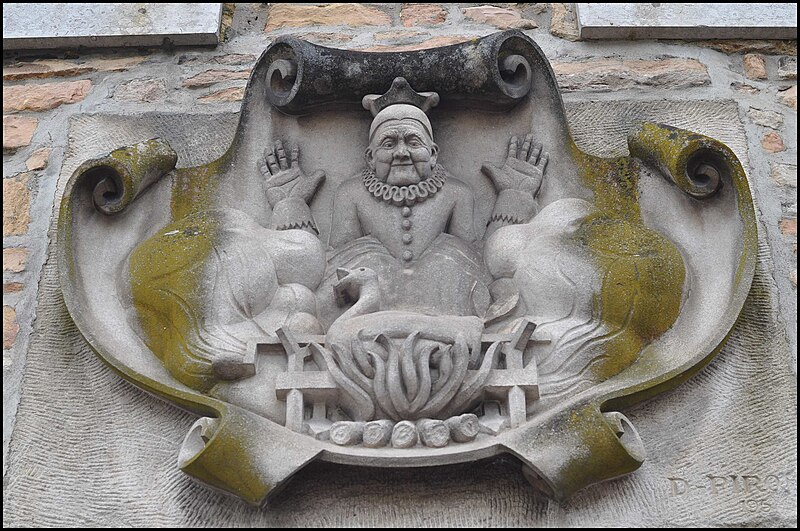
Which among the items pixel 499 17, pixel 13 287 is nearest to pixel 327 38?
pixel 499 17

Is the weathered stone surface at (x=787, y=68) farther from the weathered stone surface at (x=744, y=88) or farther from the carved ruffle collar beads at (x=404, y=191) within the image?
the carved ruffle collar beads at (x=404, y=191)

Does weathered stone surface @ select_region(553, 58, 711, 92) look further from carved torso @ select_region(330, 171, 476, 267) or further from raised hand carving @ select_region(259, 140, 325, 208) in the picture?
raised hand carving @ select_region(259, 140, 325, 208)

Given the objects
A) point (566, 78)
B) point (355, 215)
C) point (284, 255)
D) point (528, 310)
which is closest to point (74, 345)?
point (284, 255)

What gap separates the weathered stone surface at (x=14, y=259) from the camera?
3518 millimetres

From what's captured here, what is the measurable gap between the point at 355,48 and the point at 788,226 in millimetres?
1754

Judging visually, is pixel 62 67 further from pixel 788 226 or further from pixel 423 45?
pixel 788 226

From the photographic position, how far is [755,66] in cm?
415

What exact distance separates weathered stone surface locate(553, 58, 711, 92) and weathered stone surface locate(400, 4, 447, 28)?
0.57 metres

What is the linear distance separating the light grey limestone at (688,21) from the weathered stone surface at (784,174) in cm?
74

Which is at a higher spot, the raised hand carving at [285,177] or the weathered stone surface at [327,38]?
the weathered stone surface at [327,38]

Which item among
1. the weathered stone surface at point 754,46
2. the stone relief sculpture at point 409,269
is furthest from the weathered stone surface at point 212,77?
the weathered stone surface at point 754,46

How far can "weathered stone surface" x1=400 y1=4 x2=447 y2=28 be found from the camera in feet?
14.6

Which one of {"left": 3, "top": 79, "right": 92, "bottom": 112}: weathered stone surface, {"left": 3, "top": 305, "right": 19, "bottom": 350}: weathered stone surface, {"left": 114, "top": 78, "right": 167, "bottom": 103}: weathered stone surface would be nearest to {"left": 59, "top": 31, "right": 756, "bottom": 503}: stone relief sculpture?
{"left": 3, "top": 305, "right": 19, "bottom": 350}: weathered stone surface

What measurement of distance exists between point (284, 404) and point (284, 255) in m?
0.54
